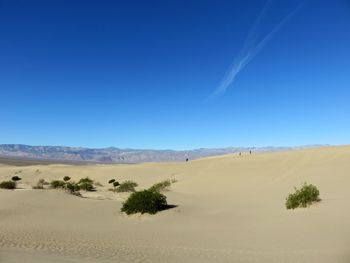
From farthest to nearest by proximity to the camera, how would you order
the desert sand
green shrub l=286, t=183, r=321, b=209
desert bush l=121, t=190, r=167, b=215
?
desert bush l=121, t=190, r=167, b=215
green shrub l=286, t=183, r=321, b=209
the desert sand

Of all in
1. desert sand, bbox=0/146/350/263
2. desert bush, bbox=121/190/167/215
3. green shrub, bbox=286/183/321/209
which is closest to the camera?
desert sand, bbox=0/146/350/263

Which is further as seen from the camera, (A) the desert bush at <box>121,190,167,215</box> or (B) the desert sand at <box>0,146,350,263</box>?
(A) the desert bush at <box>121,190,167,215</box>

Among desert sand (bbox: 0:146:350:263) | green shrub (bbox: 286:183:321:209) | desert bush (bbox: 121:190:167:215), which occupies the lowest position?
desert sand (bbox: 0:146:350:263)

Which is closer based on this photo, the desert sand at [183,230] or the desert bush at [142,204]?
the desert sand at [183,230]

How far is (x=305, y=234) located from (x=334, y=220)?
216 centimetres

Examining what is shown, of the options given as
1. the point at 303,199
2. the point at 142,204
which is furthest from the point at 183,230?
the point at 303,199

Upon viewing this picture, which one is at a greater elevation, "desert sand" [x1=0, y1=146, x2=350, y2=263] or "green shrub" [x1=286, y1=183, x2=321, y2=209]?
"green shrub" [x1=286, y1=183, x2=321, y2=209]

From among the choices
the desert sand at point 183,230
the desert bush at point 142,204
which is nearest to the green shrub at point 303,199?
the desert sand at point 183,230

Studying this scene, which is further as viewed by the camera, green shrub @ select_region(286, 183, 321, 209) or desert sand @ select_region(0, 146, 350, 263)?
green shrub @ select_region(286, 183, 321, 209)

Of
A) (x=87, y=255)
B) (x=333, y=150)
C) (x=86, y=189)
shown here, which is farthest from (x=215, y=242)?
(x=333, y=150)

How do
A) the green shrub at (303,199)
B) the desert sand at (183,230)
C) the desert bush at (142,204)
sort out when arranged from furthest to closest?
the desert bush at (142,204) < the green shrub at (303,199) < the desert sand at (183,230)

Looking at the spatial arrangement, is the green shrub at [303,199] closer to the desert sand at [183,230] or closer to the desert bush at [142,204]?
the desert sand at [183,230]

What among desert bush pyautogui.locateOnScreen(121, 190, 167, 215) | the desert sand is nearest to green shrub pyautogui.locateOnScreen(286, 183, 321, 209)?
the desert sand

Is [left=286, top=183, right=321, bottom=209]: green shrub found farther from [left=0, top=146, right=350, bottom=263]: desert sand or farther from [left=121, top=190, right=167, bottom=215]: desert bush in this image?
[left=121, top=190, right=167, bottom=215]: desert bush
